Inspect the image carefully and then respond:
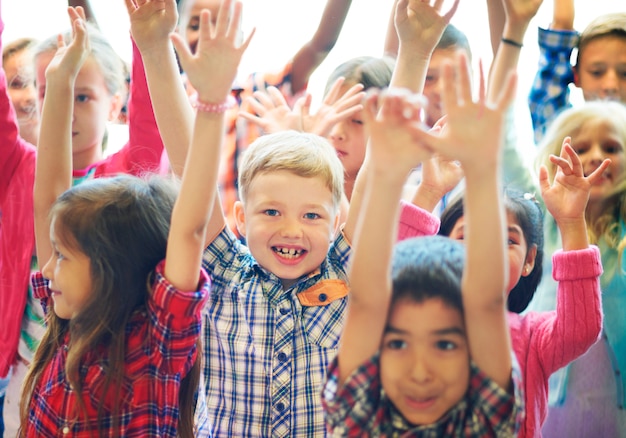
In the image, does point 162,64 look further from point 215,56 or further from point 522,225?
point 522,225

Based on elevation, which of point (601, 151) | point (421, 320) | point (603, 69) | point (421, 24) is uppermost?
point (603, 69)

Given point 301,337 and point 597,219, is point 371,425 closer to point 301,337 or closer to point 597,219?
point 301,337

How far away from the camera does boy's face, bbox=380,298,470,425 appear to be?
35.8 inches

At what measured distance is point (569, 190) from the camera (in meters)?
1.17

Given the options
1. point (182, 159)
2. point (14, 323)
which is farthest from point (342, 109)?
point (14, 323)

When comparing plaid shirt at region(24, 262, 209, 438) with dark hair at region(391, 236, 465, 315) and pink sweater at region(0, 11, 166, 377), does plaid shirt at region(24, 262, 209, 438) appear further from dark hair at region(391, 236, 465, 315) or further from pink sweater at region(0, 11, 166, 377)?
pink sweater at region(0, 11, 166, 377)

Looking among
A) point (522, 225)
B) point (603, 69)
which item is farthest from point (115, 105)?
point (603, 69)

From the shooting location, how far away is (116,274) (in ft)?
3.45

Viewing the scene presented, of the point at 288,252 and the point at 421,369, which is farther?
the point at 288,252

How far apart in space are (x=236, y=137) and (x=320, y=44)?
260 mm

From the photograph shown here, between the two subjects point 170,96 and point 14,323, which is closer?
point 170,96

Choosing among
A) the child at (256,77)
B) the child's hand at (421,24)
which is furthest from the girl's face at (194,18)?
the child's hand at (421,24)

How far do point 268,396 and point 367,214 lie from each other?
0.36 meters

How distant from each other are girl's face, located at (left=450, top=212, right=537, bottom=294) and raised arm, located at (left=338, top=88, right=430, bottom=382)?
286 mm
